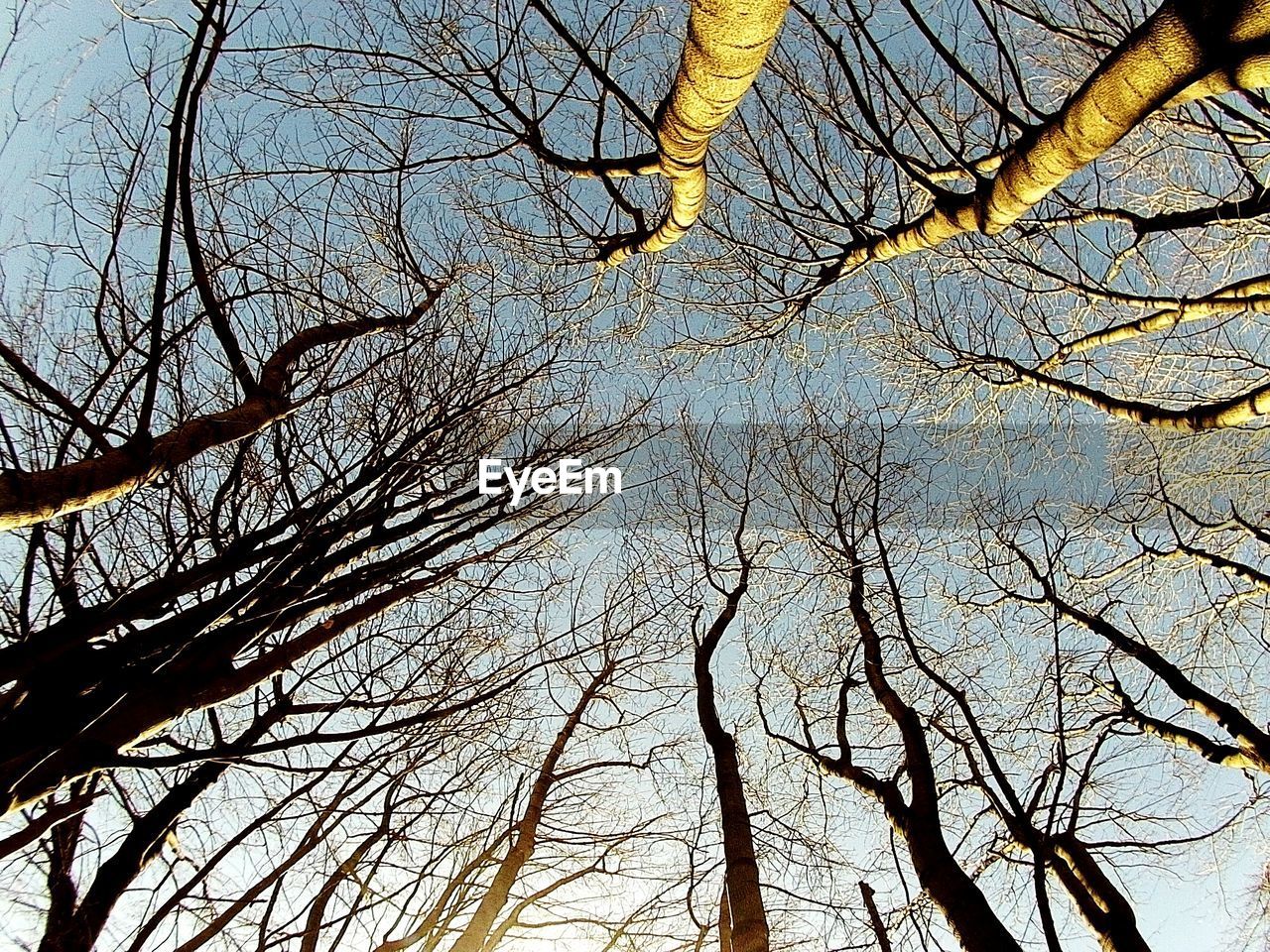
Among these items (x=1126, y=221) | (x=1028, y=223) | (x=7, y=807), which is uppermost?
(x=1028, y=223)

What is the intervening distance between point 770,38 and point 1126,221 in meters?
3.21

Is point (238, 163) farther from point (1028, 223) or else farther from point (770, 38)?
point (1028, 223)

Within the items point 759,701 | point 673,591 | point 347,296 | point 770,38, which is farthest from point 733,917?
point 347,296

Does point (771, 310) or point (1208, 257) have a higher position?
point (771, 310)

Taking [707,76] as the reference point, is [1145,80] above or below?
below

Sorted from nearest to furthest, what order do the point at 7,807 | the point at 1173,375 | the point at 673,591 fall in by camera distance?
the point at 7,807, the point at 1173,375, the point at 673,591

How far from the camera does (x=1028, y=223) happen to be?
13.4 ft

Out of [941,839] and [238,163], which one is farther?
[238,163]

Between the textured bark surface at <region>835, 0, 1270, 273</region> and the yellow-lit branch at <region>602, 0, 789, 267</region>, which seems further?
→ the yellow-lit branch at <region>602, 0, 789, 267</region>

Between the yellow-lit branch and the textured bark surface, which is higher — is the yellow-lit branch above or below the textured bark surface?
above

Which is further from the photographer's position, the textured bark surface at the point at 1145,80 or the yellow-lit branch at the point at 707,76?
the yellow-lit branch at the point at 707,76

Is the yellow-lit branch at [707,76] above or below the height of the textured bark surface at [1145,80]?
above

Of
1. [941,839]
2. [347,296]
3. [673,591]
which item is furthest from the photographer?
[673,591]

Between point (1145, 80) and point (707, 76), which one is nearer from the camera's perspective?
point (1145, 80)
